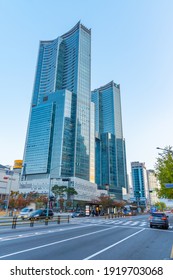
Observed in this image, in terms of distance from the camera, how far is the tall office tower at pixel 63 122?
426ft

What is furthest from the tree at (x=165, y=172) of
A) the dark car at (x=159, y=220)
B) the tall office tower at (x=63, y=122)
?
the tall office tower at (x=63, y=122)

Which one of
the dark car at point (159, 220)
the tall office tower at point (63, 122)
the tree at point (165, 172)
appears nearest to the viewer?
the dark car at point (159, 220)

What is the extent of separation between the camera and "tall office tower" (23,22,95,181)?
426ft

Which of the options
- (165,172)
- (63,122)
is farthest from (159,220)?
(63,122)

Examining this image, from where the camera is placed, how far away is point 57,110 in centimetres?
13788

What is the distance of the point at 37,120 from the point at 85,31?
92.9m

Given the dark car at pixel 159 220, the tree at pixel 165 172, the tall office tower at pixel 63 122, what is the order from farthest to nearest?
the tall office tower at pixel 63 122 < the tree at pixel 165 172 < the dark car at pixel 159 220

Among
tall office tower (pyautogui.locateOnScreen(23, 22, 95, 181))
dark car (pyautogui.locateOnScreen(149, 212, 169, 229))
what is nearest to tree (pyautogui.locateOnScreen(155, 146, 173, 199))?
dark car (pyautogui.locateOnScreen(149, 212, 169, 229))

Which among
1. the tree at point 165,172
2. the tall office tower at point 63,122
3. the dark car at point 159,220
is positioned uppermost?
the tall office tower at point 63,122

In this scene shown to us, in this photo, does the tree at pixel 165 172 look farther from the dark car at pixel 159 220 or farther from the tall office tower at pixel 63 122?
the tall office tower at pixel 63 122

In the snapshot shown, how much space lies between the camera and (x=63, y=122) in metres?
133

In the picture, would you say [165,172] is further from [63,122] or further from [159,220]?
[63,122]

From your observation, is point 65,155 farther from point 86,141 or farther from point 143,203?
point 143,203

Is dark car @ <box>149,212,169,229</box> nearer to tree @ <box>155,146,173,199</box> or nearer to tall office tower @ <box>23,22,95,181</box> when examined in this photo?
tree @ <box>155,146,173,199</box>
